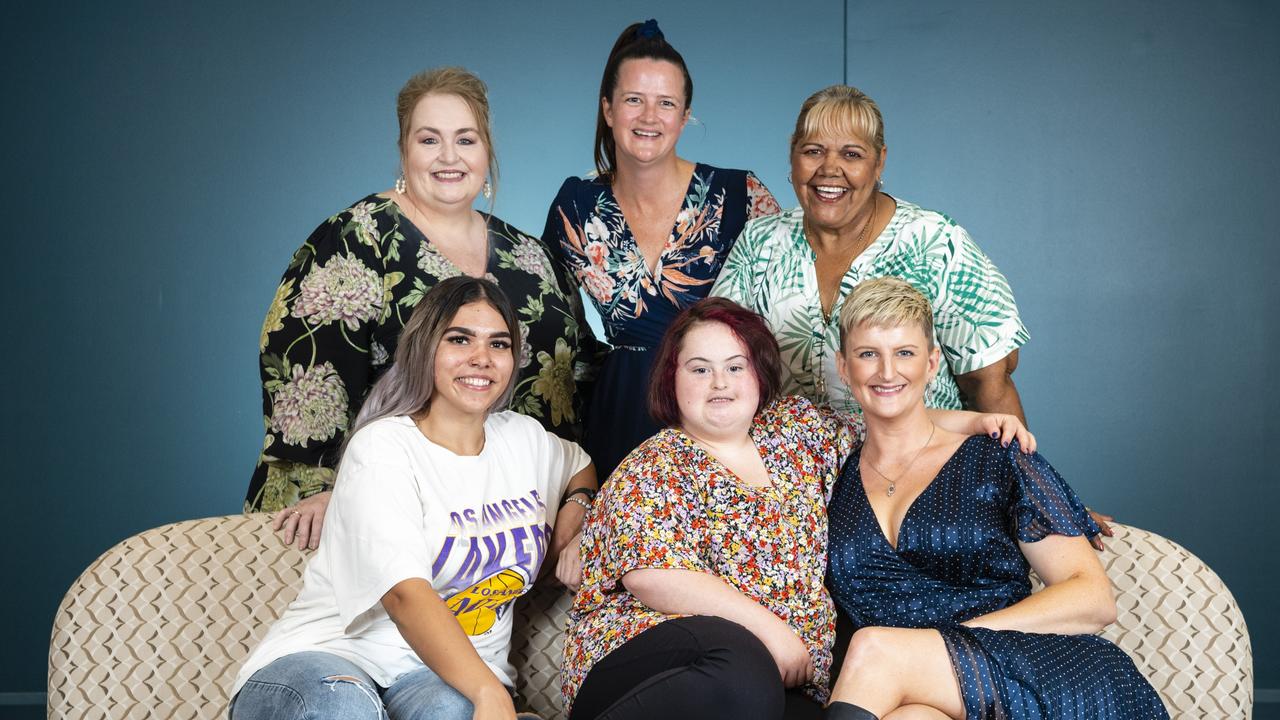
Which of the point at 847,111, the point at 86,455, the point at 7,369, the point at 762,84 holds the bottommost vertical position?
the point at 86,455

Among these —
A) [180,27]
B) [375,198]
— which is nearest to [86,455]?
[180,27]

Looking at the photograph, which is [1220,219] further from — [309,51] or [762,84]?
[309,51]

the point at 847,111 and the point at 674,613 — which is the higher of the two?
the point at 847,111

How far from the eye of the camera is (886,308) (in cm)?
222

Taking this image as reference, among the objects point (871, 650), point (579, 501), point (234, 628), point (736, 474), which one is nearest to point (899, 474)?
point (736, 474)

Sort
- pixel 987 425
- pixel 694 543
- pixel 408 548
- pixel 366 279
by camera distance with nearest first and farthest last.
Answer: pixel 408 548 → pixel 694 543 → pixel 987 425 → pixel 366 279

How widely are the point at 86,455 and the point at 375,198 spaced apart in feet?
8.06

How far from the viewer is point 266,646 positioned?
2086mm

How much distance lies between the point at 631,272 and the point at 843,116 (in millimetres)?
630

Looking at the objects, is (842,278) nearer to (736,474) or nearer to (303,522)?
(736,474)

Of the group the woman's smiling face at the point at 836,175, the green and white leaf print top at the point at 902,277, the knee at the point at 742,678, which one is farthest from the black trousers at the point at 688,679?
the woman's smiling face at the point at 836,175

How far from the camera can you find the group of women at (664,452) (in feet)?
6.53

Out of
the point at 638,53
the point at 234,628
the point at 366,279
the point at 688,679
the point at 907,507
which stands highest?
the point at 638,53

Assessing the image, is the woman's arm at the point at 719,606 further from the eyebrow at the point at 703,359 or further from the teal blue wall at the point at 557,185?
the teal blue wall at the point at 557,185
